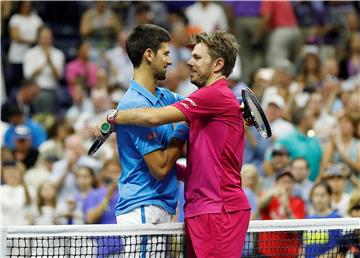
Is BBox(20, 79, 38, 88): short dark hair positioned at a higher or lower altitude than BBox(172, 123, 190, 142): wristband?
higher

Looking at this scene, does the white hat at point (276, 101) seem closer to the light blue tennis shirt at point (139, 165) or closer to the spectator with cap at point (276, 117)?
the spectator with cap at point (276, 117)

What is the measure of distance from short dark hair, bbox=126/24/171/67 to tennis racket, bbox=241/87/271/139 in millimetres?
708

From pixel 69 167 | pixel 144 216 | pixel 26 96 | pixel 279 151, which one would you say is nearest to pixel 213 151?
pixel 144 216

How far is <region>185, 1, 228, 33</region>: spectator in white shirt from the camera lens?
17906 millimetres

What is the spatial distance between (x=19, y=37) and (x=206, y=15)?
10.2 feet

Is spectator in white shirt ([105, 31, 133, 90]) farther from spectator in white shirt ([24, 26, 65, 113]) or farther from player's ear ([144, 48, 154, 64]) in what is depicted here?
player's ear ([144, 48, 154, 64])

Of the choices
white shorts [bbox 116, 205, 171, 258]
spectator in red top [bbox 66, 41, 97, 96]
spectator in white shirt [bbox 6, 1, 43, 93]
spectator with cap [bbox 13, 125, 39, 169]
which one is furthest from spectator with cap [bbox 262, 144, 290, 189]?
spectator in white shirt [bbox 6, 1, 43, 93]

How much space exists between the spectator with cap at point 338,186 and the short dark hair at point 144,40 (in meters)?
4.56

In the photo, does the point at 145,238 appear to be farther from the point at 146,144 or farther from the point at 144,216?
the point at 146,144

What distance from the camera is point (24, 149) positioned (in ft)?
47.4

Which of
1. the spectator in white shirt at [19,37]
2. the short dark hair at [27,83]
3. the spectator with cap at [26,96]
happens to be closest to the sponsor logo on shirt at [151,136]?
the spectator with cap at [26,96]

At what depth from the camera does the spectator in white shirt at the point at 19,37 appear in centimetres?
1759

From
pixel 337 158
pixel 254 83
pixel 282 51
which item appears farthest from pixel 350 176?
pixel 282 51

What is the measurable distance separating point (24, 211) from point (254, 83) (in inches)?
195
